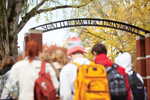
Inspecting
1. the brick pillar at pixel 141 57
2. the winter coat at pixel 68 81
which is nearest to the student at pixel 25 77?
the winter coat at pixel 68 81

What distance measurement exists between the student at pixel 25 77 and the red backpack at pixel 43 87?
8 centimetres

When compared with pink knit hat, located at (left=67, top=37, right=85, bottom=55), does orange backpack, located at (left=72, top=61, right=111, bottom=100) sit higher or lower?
lower

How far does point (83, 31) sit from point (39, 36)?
1158 centimetres

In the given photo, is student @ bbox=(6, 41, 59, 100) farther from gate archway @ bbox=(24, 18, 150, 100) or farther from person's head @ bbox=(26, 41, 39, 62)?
gate archway @ bbox=(24, 18, 150, 100)

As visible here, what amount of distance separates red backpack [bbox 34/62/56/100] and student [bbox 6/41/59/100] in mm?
76

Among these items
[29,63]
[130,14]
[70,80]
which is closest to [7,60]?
[29,63]

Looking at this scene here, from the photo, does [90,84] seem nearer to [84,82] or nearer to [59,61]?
[84,82]

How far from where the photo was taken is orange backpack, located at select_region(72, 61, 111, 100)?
3.55 meters

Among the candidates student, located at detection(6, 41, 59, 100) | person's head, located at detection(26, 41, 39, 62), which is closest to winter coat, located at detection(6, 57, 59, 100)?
student, located at detection(6, 41, 59, 100)

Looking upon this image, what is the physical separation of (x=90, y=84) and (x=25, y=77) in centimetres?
100

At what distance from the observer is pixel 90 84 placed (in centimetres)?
355

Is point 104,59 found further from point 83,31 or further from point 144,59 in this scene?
point 83,31

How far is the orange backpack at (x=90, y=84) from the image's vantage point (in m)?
3.55

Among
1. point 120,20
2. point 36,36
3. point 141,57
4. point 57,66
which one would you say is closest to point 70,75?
point 57,66
